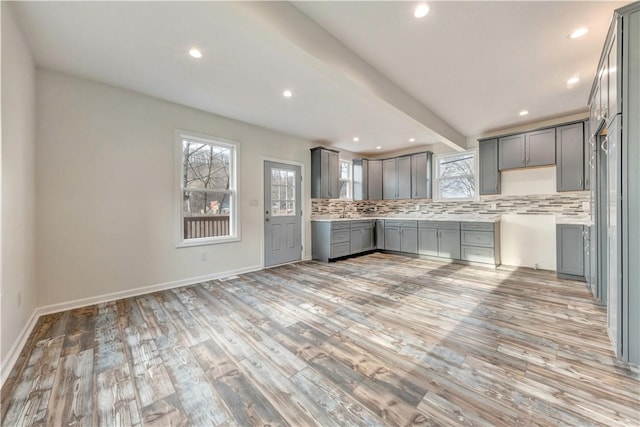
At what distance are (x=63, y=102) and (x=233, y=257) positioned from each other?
2762mm

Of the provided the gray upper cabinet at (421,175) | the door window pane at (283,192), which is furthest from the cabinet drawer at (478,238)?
the door window pane at (283,192)

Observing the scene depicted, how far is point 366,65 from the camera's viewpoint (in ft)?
8.37

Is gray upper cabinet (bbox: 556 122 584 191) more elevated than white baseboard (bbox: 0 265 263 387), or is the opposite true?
gray upper cabinet (bbox: 556 122 584 191)

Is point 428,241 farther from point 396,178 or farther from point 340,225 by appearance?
point 340,225

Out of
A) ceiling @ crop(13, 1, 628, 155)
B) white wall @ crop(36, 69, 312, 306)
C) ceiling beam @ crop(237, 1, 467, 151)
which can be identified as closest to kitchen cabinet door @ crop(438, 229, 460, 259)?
ceiling @ crop(13, 1, 628, 155)

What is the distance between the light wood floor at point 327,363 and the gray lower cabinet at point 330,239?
1.99 meters

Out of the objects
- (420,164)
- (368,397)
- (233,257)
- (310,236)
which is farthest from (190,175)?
(420,164)

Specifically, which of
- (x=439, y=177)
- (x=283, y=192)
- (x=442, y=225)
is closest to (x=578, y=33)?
(x=442, y=225)

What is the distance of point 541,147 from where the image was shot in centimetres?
417

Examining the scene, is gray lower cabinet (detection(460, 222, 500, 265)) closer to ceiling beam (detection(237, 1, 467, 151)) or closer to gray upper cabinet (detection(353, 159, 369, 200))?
gray upper cabinet (detection(353, 159, 369, 200))

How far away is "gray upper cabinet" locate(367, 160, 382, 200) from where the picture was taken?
630cm

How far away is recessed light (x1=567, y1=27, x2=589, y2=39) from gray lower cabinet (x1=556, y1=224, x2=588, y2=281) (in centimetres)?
263

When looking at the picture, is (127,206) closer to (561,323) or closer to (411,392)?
(411,392)

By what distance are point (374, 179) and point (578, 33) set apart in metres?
4.35
